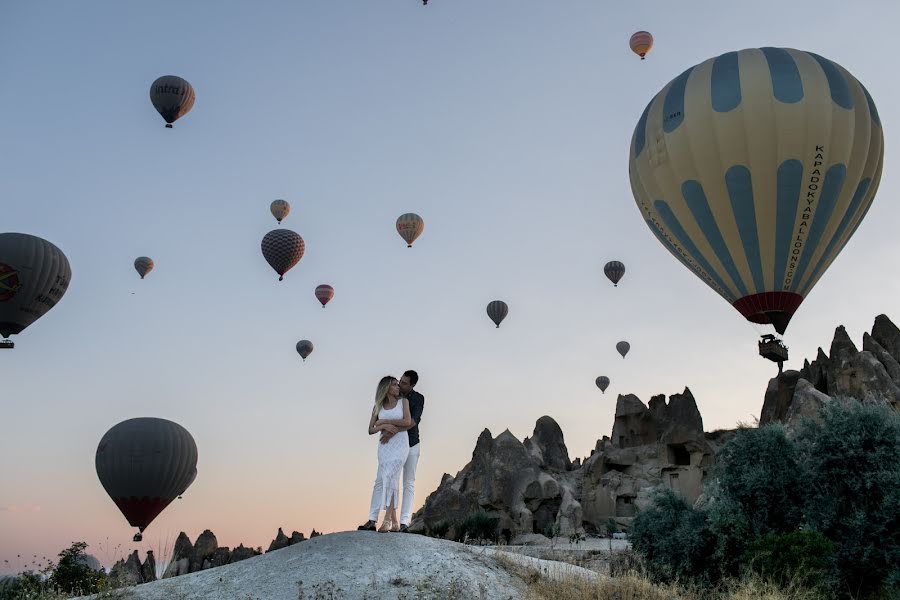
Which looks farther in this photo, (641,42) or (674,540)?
(641,42)

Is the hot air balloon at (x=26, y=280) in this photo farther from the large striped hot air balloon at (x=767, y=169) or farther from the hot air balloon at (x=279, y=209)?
the large striped hot air balloon at (x=767, y=169)

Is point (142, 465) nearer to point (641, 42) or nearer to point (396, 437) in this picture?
point (396, 437)

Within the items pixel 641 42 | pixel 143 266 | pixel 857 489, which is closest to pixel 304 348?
pixel 143 266

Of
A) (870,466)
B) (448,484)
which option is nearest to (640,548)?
(870,466)

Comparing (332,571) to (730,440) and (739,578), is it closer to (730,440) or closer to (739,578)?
(739,578)

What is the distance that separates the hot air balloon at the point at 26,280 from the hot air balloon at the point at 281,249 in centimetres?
939

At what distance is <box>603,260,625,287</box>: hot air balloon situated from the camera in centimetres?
4912

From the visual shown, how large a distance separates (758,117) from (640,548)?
580 inches

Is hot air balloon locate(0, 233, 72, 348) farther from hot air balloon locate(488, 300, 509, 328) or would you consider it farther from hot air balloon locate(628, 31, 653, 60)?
hot air balloon locate(628, 31, 653, 60)

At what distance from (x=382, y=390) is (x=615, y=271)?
39.3 m

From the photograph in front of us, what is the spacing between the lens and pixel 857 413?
775 inches

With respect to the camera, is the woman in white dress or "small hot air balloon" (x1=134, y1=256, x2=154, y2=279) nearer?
the woman in white dress

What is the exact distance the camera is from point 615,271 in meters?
49.1

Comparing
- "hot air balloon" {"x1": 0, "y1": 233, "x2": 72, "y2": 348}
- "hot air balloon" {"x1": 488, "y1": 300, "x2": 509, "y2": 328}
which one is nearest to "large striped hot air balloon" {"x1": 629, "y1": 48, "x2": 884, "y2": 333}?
"hot air balloon" {"x1": 488, "y1": 300, "x2": 509, "y2": 328}
